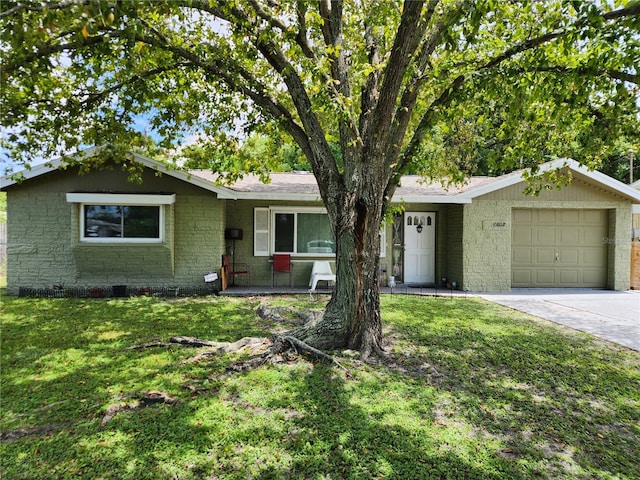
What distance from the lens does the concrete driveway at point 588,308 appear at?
6820mm

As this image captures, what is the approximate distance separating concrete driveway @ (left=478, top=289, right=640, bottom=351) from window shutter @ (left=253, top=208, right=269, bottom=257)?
6172 mm

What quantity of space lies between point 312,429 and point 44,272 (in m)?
9.67

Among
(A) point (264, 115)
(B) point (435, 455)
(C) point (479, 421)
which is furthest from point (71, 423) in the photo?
(A) point (264, 115)

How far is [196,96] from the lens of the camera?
293 inches

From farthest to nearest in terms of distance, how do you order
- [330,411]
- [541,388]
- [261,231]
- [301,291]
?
[261,231] → [301,291] → [541,388] → [330,411]

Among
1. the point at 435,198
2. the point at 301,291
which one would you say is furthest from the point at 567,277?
the point at 301,291

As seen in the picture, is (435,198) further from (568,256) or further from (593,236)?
(593,236)

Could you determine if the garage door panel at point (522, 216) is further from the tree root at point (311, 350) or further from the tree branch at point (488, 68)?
the tree root at point (311, 350)

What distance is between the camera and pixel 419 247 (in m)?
12.2

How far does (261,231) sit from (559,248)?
896cm

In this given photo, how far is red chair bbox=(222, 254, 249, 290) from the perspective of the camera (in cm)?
1052

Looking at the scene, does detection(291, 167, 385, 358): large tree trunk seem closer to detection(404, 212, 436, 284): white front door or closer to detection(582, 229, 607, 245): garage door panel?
detection(404, 212, 436, 284): white front door

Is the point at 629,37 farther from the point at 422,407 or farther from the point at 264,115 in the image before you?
the point at 264,115

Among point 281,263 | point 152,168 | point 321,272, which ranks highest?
point 152,168
